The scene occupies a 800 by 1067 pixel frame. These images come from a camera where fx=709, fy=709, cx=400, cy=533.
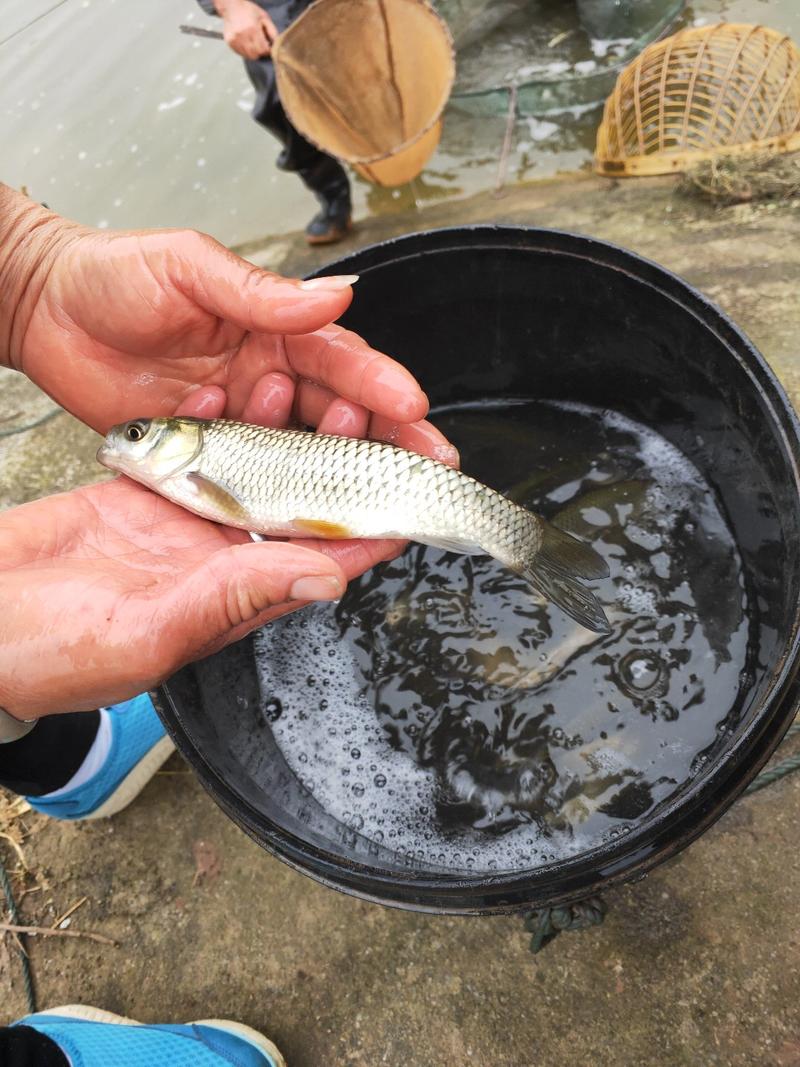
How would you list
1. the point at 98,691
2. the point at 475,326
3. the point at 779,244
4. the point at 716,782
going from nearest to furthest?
the point at 716,782 < the point at 98,691 < the point at 475,326 < the point at 779,244

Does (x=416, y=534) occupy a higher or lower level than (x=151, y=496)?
higher

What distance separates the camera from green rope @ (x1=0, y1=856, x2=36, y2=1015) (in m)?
2.12

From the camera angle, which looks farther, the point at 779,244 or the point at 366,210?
the point at 366,210

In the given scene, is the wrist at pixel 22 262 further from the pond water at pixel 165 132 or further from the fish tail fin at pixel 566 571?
the pond water at pixel 165 132

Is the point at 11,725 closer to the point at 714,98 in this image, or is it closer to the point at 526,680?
the point at 526,680

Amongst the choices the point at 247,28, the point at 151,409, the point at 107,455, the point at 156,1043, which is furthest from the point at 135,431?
the point at 247,28

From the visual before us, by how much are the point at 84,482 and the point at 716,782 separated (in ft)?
9.46

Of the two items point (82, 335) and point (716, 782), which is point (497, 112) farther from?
point (716, 782)

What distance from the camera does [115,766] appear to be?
87.0 inches

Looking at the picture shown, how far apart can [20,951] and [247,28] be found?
4.26 meters

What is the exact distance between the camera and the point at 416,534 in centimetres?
178

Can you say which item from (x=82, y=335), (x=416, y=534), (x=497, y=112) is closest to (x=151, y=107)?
(x=497, y=112)

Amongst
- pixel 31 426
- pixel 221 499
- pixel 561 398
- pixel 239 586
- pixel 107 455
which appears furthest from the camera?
pixel 31 426

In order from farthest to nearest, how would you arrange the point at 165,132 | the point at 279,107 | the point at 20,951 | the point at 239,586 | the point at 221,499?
the point at 165,132 → the point at 279,107 → the point at 20,951 → the point at 221,499 → the point at 239,586
